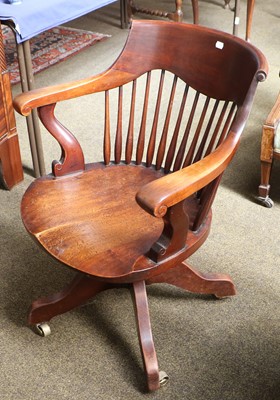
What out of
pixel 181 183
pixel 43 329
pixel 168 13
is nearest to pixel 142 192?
pixel 181 183

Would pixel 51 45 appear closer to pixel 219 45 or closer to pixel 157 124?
pixel 157 124

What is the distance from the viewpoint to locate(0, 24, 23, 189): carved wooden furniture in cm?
221

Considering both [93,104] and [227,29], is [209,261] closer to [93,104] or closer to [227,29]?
[93,104]

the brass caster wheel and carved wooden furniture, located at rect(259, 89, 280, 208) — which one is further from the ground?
carved wooden furniture, located at rect(259, 89, 280, 208)

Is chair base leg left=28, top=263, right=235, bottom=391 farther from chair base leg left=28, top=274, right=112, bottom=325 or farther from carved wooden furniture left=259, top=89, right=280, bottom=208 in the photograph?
carved wooden furniture left=259, top=89, right=280, bottom=208

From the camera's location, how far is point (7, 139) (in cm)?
235

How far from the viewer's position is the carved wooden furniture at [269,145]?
86.7 inches

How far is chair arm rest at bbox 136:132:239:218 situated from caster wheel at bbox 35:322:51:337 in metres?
0.74

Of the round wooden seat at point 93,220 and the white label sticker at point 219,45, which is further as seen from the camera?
the white label sticker at point 219,45

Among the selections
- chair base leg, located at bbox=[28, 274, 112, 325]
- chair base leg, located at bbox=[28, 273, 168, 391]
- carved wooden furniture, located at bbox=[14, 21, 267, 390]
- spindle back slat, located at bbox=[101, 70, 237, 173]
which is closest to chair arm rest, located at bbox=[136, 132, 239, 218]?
carved wooden furniture, located at bbox=[14, 21, 267, 390]

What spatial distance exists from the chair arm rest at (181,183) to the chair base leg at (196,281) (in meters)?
0.48

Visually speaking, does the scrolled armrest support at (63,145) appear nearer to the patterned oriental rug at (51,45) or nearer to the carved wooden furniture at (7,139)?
the carved wooden furniture at (7,139)

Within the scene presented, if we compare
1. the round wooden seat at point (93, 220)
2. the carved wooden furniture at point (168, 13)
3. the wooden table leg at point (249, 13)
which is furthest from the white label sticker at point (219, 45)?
the wooden table leg at point (249, 13)

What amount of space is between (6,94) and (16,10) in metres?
0.33
